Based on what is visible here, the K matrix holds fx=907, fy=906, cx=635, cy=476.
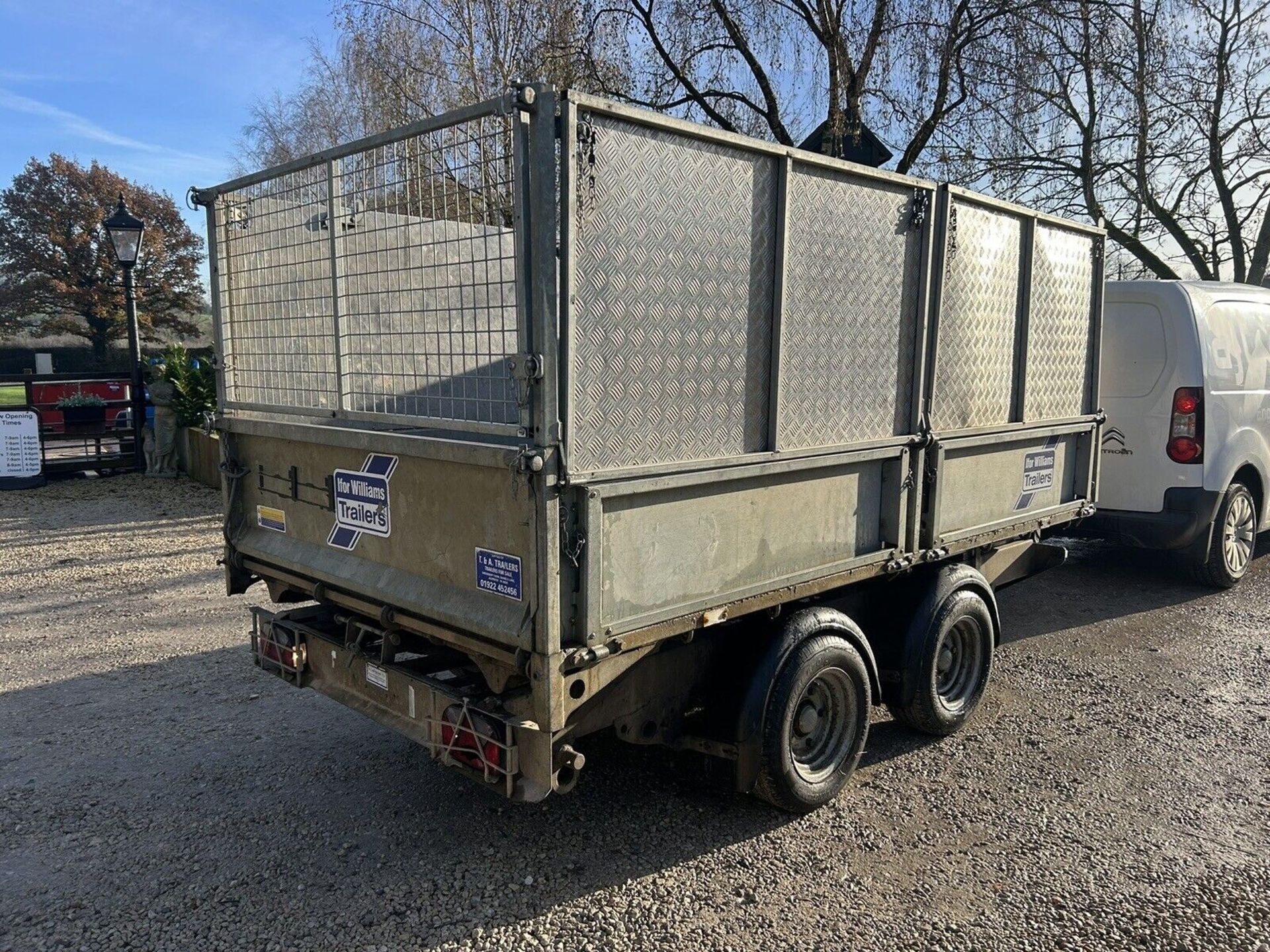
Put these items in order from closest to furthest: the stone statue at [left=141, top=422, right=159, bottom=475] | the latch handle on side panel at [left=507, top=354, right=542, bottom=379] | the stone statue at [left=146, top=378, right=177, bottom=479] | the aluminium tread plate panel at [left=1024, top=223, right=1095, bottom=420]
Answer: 1. the latch handle on side panel at [left=507, top=354, right=542, bottom=379]
2. the aluminium tread plate panel at [left=1024, top=223, right=1095, bottom=420]
3. the stone statue at [left=146, top=378, right=177, bottom=479]
4. the stone statue at [left=141, top=422, right=159, bottom=475]

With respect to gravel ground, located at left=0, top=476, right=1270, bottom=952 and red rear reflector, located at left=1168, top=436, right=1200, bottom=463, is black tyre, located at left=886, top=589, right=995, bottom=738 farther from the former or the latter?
red rear reflector, located at left=1168, top=436, right=1200, bottom=463

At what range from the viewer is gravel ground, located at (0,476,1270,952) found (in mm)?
3205

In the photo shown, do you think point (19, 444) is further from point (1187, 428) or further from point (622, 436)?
point (1187, 428)

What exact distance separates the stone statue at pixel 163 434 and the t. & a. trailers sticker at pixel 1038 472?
12.6 m

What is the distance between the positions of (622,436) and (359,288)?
1848 millimetres

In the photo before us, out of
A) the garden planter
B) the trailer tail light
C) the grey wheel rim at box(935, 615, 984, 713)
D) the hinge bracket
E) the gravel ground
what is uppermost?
the hinge bracket

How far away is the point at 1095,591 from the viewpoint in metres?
7.75

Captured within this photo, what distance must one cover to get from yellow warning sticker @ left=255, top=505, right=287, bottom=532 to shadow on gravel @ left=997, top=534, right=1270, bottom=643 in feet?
16.2

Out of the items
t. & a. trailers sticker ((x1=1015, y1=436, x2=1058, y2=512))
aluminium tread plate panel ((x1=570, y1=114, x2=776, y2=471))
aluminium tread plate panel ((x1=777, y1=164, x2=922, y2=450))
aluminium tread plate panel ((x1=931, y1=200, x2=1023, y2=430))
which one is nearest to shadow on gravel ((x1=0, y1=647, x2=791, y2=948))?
aluminium tread plate panel ((x1=570, y1=114, x2=776, y2=471))

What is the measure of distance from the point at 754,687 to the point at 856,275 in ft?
6.11

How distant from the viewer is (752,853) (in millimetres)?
3654

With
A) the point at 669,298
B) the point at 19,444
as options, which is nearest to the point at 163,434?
the point at 19,444

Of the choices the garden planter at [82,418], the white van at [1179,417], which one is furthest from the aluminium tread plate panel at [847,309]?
the garden planter at [82,418]

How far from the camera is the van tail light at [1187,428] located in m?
6.96
